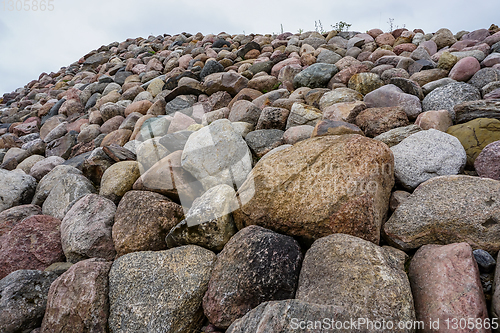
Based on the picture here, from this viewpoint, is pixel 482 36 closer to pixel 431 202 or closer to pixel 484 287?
pixel 431 202

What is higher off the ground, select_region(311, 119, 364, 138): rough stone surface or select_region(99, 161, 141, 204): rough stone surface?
select_region(311, 119, 364, 138): rough stone surface

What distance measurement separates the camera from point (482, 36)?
6.20m

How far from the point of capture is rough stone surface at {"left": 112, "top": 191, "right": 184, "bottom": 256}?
8.88 ft

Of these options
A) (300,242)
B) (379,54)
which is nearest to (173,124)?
(300,242)

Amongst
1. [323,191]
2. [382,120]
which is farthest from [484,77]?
[323,191]

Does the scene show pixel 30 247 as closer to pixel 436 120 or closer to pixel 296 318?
pixel 296 318

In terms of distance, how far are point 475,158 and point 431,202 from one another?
908mm

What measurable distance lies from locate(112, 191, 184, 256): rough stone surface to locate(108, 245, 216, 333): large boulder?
293 millimetres

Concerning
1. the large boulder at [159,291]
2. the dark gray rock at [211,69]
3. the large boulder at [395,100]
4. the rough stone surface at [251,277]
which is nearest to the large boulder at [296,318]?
the rough stone surface at [251,277]

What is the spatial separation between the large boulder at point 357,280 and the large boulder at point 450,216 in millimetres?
204

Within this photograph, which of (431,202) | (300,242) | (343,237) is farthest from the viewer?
(300,242)

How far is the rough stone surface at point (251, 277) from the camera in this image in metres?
2.04

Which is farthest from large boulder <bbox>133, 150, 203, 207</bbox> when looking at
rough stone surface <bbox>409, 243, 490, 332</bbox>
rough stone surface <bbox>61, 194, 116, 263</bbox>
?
rough stone surface <bbox>409, 243, 490, 332</bbox>

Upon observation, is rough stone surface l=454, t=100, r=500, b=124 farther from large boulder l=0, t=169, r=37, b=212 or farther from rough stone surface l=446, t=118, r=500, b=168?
large boulder l=0, t=169, r=37, b=212
